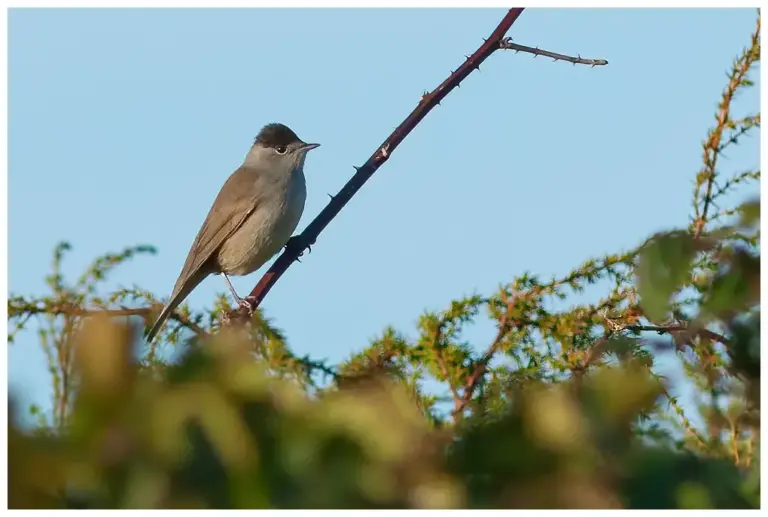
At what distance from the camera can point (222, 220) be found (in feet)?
22.4

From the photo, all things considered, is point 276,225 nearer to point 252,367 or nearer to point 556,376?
point 556,376

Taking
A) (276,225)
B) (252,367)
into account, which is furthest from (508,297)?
(276,225)

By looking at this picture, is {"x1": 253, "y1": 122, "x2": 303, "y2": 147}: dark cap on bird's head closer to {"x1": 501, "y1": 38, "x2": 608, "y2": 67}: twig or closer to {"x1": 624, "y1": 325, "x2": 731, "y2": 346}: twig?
{"x1": 501, "y1": 38, "x2": 608, "y2": 67}: twig

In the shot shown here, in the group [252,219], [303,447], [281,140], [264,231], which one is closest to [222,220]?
[252,219]

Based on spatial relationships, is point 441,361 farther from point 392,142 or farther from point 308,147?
point 308,147

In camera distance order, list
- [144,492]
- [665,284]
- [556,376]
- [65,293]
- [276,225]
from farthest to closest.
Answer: [276,225]
[65,293]
[556,376]
[665,284]
[144,492]

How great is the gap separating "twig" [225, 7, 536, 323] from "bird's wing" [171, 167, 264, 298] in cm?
325

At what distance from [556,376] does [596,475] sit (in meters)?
0.95

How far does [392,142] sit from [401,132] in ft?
0.14

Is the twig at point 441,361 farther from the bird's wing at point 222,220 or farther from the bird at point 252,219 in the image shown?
the bird's wing at point 222,220

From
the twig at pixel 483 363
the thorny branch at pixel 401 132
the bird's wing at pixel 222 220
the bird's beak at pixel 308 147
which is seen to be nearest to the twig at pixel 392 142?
the thorny branch at pixel 401 132

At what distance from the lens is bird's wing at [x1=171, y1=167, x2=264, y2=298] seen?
667 centimetres

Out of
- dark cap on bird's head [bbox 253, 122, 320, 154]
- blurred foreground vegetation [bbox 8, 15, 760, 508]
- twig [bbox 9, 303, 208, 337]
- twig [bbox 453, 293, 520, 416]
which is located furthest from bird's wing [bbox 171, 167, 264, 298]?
blurred foreground vegetation [bbox 8, 15, 760, 508]

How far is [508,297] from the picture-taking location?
2162 mm
